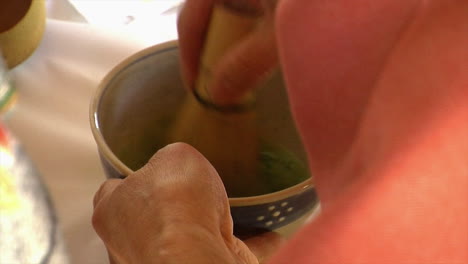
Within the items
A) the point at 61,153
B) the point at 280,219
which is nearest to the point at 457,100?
the point at 280,219

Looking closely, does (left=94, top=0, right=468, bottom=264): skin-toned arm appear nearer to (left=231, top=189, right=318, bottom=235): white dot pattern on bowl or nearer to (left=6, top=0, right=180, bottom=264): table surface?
(left=231, top=189, right=318, bottom=235): white dot pattern on bowl

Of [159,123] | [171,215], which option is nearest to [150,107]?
[159,123]

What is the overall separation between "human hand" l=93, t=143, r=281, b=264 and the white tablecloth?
0.08m

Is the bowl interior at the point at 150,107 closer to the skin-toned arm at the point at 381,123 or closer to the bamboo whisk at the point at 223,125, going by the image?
the bamboo whisk at the point at 223,125

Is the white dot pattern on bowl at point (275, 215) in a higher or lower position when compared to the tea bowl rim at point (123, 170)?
lower

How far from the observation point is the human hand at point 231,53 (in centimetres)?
22

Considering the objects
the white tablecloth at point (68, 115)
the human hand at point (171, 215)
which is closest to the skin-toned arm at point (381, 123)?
the human hand at point (171, 215)

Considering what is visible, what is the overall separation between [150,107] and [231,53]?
9 centimetres

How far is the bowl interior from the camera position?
0.27 meters

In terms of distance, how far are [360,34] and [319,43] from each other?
0.01 meters

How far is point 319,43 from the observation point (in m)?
0.14

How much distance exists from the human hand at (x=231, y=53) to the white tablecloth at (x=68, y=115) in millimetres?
92

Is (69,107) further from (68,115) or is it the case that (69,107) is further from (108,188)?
(108,188)

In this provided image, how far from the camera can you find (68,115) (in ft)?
1.13
